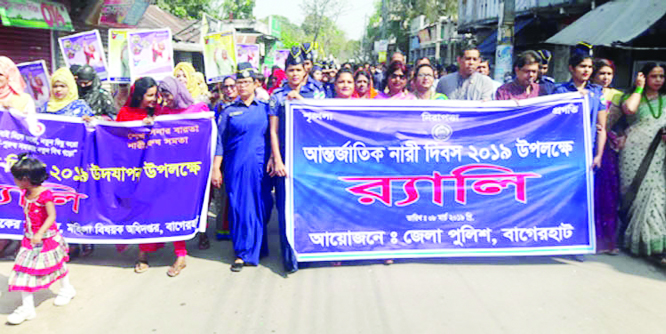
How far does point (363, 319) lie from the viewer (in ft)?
10.5

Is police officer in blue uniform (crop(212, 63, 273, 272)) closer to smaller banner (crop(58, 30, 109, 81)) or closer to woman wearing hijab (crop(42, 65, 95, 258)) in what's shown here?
woman wearing hijab (crop(42, 65, 95, 258))

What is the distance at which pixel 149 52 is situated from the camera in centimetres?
593

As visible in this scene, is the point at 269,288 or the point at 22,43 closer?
the point at 269,288

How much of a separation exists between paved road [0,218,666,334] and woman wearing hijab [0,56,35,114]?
126 centimetres

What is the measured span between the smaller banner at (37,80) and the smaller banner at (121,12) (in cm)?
616

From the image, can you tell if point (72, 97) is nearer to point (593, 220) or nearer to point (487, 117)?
point (487, 117)

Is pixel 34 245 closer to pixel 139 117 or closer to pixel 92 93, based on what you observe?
pixel 139 117

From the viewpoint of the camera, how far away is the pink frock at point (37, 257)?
3166mm

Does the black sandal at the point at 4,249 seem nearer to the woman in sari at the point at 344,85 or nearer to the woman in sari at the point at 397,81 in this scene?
the woman in sari at the point at 344,85

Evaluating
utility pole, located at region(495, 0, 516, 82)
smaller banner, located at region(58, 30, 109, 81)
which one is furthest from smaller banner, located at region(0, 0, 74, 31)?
utility pole, located at region(495, 0, 516, 82)

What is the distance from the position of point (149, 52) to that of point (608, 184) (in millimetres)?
4905

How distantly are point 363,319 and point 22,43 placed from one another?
876 cm

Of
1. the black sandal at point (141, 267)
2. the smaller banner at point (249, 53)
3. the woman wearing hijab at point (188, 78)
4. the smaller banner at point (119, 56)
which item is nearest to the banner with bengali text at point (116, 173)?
the black sandal at point (141, 267)

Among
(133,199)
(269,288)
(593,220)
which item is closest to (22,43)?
(133,199)
